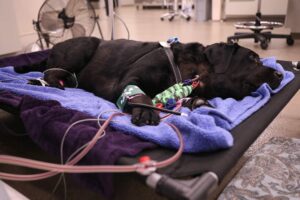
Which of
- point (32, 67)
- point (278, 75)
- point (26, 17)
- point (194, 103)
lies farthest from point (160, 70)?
point (26, 17)

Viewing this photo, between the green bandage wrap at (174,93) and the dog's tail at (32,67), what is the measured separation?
1016 mm

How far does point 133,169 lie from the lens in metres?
0.71

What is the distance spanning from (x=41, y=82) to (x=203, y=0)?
171 inches

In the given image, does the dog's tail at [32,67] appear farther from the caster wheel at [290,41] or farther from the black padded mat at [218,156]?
the caster wheel at [290,41]

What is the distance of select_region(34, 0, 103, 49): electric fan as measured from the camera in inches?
93.1

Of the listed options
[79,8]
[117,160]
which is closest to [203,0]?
[79,8]

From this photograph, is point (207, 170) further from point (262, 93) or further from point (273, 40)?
point (273, 40)

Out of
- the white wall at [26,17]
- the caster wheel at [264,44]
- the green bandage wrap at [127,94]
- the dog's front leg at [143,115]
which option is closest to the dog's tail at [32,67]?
the green bandage wrap at [127,94]

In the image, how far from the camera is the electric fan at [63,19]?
93.1 inches

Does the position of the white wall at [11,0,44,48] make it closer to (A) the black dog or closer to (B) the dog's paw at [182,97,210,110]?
(A) the black dog

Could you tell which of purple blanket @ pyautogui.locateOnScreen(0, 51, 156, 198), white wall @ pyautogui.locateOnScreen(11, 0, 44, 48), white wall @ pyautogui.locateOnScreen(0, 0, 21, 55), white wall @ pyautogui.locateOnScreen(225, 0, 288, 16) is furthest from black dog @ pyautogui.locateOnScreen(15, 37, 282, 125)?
white wall @ pyautogui.locateOnScreen(225, 0, 288, 16)

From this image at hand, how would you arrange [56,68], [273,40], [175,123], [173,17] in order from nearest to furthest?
[175,123]
[56,68]
[273,40]
[173,17]

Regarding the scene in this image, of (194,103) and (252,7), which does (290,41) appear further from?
(194,103)

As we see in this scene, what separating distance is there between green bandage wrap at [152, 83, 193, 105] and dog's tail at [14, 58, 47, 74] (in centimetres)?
102
